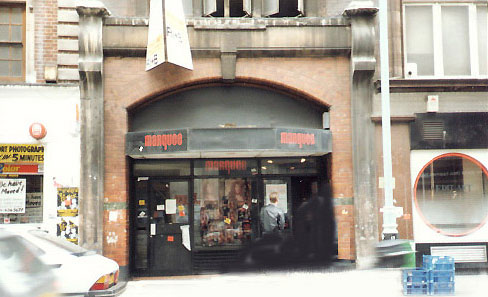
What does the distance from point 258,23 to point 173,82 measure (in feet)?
8.05

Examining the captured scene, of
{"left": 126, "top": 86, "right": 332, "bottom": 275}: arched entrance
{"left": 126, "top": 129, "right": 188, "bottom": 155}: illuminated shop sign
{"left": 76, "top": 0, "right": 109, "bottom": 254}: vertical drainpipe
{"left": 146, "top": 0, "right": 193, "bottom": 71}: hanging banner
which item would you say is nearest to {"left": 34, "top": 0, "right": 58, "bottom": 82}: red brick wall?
{"left": 76, "top": 0, "right": 109, "bottom": 254}: vertical drainpipe

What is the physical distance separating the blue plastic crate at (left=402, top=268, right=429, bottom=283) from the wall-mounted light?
843cm

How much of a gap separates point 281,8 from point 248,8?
2.79 feet

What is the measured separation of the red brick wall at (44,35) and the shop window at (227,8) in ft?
11.9

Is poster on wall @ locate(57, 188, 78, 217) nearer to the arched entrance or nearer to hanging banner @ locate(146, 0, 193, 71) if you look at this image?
the arched entrance

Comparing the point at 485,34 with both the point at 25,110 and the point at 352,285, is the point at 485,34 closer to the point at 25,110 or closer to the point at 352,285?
the point at 352,285

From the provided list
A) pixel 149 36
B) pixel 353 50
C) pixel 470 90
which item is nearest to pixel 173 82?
pixel 149 36

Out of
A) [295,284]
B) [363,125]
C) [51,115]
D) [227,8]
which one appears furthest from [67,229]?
[363,125]

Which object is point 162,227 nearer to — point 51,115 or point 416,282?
point 51,115

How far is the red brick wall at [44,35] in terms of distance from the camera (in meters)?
12.6

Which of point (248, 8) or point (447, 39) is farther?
point (447, 39)

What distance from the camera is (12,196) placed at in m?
12.4

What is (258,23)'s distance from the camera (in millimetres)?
12617

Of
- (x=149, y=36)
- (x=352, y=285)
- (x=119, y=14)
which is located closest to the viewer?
(x=352, y=285)
